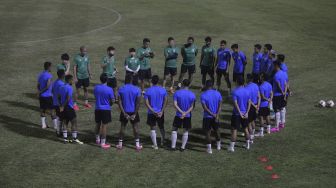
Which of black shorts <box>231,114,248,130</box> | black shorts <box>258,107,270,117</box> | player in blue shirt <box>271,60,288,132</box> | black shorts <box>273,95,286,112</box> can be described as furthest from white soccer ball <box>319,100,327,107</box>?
black shorts <box>231,114,248,130</box>

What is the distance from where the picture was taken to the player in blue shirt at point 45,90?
19.7m

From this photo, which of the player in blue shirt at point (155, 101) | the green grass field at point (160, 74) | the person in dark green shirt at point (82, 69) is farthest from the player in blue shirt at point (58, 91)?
the person in dark green shirt at point (82, 69)

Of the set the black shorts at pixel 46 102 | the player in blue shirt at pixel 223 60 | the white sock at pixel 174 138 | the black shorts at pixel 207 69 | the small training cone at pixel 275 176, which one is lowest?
the small training cone at pixel 275 176

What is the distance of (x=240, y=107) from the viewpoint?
17.6 metres

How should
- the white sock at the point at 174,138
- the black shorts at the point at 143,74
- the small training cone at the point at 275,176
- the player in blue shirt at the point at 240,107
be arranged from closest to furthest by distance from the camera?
the small training cone at the point at 275,176
the player in blue shirt at the point at 240,107
the white sock at the point at 174,138
the black shorts at the point at 143,74

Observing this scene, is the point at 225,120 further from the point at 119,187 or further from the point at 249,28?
the point at 249,28

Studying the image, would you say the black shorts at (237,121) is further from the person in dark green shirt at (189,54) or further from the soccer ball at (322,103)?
the person in dark green shirt at (189,54)

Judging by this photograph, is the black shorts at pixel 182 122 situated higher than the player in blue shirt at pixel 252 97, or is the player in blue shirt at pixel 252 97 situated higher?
the player in blue shirt at pixel 252 97

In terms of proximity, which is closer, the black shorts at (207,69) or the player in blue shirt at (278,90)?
the player in blue shirt at (278,90)

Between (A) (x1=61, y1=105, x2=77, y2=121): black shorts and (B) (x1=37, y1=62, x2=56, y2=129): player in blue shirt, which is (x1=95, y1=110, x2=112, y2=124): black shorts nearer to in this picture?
(A) (x1=61, y1=105, x2=77, y2=121): black shorts

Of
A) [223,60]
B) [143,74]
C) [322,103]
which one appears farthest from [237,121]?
[143,74]

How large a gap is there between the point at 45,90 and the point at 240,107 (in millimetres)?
7199

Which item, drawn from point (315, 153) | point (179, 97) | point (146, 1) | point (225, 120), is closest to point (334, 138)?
point (315, 153)

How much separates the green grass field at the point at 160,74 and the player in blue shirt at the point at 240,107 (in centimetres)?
56
